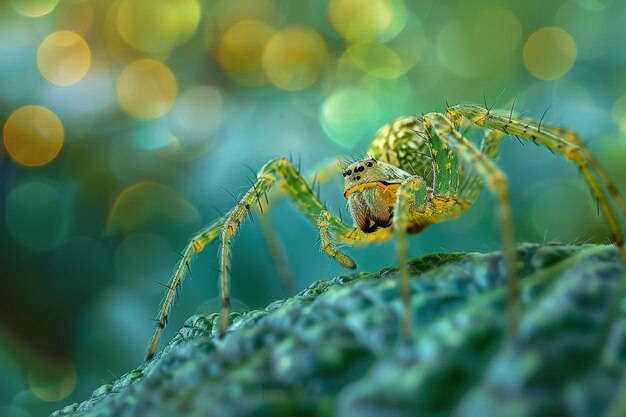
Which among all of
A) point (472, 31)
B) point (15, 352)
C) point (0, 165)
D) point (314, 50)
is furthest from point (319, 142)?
point (15, 352)

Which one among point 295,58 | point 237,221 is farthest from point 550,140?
point 295,58

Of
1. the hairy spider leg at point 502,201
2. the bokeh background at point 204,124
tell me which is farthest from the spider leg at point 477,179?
the bokeh background at point 204,124

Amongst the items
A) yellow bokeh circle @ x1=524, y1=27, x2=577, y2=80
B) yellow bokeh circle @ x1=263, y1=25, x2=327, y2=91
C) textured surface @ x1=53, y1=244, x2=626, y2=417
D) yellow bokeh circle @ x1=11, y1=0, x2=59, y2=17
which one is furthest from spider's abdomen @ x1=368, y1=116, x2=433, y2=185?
yellow bokeh circle @ x1=11, y1=0, x2=59, y2=17

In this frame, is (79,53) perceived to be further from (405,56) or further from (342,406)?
(342,406)

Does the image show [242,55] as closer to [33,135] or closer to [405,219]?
[33,135]

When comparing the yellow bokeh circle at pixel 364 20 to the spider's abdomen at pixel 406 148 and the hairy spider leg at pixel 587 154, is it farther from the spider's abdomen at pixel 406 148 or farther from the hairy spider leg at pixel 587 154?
the hairy spider leg at pixel 587 154

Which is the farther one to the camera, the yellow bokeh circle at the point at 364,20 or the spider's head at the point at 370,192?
the yellow bokeh circle at the point at 364,20

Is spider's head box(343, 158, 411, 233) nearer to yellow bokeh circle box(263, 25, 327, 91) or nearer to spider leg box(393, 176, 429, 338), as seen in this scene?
spider leg box(393, 176, 429, 338)
